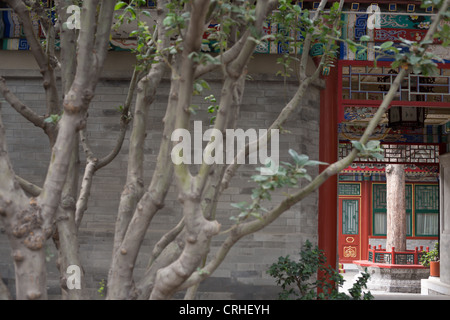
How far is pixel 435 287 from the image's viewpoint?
10203 mm

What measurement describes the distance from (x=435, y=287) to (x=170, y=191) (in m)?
6.00

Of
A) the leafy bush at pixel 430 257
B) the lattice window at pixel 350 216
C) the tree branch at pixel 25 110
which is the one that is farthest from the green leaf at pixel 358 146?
the lattice window at pixel 350 216

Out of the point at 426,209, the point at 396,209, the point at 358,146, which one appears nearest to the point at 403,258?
the point at 396,209

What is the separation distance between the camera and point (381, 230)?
15.3 meters

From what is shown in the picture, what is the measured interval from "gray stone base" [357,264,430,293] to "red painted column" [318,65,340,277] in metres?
6.19

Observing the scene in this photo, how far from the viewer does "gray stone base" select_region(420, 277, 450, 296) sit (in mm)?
9773

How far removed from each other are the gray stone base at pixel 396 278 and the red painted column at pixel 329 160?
20.3 feet

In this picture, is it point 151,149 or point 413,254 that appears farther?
point 413,254

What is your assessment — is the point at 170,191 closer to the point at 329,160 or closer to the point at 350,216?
the point at 329,160

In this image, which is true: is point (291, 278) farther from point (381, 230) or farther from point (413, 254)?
point (381, 230)

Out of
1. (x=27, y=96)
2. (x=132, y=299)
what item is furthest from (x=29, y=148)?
(x=132, y=299)

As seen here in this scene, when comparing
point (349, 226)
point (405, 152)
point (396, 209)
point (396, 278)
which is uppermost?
point (405, 152)

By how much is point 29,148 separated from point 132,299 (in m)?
3.66

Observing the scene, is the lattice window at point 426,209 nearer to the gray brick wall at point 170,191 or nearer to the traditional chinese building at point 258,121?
the traditional chinese building at point 258,121
